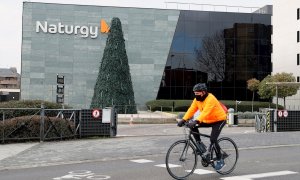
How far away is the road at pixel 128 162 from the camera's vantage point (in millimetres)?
9086

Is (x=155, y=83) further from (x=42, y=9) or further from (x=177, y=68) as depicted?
(x=42, y=9)

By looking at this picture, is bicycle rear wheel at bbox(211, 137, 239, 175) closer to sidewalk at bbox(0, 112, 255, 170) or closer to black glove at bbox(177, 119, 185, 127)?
black glove at bbox(177, 119, 185, 127)

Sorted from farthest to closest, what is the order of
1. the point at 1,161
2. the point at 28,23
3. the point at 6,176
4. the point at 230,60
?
the point at 230,60 → the point at 28,23 → the point at 1,161 → the point at 6,176

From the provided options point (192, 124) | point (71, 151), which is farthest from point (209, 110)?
point (71, 151)

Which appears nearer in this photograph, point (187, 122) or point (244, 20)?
point (187, 122)

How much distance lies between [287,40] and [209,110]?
156 ft

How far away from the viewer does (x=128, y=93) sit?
37.0 metres

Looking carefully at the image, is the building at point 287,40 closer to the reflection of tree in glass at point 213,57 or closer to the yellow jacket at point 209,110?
the reflection of tree in glass at point 213,57

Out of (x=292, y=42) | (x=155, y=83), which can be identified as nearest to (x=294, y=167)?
(x=155, y=83)

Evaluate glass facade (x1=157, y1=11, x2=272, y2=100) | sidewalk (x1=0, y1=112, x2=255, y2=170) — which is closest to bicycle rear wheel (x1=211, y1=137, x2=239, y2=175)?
sidewalk (x1=0, y1=112, x2=255, y2=170)

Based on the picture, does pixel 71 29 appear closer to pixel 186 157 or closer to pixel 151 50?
pixel 151 50

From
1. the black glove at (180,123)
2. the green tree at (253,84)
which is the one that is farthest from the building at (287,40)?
the black glove at (180,123)

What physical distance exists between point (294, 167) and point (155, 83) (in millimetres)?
37900

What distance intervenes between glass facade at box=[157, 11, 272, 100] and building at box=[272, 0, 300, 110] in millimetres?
3561
